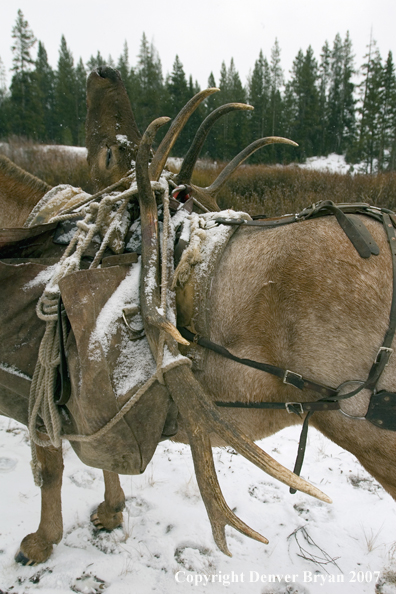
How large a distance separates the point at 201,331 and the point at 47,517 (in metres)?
1.59

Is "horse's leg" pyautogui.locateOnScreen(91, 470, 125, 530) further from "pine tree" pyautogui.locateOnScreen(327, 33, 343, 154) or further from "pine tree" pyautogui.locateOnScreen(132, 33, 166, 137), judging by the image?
"pine tree" pyautogui.locateOnScreen(327, 33, 343, 154)

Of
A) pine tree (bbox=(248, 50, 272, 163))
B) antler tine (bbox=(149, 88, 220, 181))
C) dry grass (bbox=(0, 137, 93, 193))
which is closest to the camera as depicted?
antler tine (bbox=(149, 88, 220, 181))

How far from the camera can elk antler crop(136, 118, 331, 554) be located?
1228 millimetres

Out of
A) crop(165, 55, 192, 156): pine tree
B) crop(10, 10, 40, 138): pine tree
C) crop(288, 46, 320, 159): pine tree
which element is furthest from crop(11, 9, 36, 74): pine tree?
crop(288, 46, 320, 159): pine tree

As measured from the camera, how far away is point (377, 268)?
3.89ft

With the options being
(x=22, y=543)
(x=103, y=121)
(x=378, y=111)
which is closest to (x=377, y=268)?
(x=103, y=121)

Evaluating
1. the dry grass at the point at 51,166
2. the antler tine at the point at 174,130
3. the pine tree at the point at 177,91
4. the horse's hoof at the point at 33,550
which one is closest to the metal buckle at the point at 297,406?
the antler tine at the point at 174,130

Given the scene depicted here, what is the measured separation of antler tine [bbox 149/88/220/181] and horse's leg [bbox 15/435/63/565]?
5.41 feet

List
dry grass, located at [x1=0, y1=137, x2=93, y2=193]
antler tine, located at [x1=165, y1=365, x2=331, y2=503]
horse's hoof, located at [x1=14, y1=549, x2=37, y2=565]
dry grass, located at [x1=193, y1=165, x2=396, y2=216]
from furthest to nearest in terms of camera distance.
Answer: dry grass, located at [x1=0, y1=137, x2=93, y2=193] → dry grass, located at [x1=193, y1=165, x2=396, y2=216] → horse's hoof, located at [x1=14, y1=549, x2=37, y2=565] → antler tine, located at [x1=165, y1=365, x2=331, y2=503]

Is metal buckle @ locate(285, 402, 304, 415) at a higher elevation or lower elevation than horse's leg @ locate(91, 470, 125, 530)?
higher

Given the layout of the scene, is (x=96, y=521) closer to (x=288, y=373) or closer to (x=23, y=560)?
(x=23, y=560)

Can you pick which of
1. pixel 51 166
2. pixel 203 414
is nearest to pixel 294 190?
pixel 51 166

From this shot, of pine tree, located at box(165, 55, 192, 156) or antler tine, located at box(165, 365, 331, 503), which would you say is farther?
pine tree, located at box(165, 55, 192, 156)

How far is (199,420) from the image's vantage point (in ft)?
4.16
